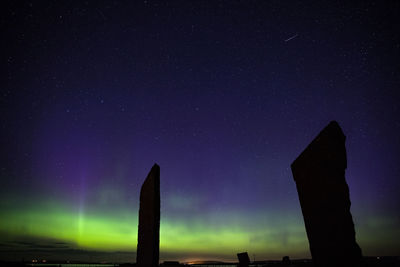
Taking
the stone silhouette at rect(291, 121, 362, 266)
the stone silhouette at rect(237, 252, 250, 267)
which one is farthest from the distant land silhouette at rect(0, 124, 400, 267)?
the stone silhouette at rect(237, 252, 250, 267)

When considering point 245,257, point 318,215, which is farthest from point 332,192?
point 245,257

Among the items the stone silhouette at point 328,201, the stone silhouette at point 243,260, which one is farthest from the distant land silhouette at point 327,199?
the stone silhouette at point 243,260

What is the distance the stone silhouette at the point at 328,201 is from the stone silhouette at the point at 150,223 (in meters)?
3.53

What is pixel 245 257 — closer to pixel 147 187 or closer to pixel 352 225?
pixel 147 187

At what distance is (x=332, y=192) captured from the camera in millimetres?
3986

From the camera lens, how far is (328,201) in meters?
4.01

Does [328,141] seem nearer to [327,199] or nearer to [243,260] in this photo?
[327,199]

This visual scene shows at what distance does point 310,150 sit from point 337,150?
45 cm

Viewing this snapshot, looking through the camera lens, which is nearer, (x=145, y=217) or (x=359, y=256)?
(x=359, y=256)

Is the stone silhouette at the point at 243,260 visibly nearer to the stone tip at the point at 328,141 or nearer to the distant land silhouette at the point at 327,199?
the distant land silhouette at the point at 327,199

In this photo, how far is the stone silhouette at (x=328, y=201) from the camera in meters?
3.75

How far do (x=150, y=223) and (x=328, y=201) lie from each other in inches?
170

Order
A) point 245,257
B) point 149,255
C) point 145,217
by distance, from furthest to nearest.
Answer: point 245,257 < point 145,217 < point 149,255

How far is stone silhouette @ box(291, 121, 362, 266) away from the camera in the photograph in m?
3.75
